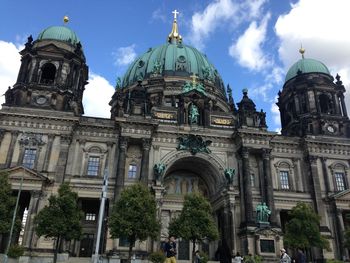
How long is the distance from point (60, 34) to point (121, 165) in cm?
1876

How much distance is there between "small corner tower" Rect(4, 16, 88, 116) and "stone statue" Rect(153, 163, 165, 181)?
10.2 m

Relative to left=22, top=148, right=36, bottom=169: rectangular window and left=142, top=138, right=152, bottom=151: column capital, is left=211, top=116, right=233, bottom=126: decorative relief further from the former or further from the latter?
left=22, top=148, right=36, bottom=169: rectangular window

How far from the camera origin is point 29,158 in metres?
34.8

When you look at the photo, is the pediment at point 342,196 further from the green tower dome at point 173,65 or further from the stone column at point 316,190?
the green tower dome at point 173,65

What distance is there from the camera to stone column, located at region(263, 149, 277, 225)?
3553 centimetres

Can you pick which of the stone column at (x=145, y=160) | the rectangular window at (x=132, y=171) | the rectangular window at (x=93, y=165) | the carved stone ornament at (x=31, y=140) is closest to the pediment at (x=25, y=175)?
the carved stone ornament at (x=31, y=140)

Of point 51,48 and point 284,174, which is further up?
point 51,48

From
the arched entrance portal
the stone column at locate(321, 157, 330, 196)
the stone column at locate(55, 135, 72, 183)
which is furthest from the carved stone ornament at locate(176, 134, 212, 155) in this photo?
the stone column at locate(321, 157, 330, 196)

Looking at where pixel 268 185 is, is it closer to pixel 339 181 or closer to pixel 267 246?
pixel 267 246

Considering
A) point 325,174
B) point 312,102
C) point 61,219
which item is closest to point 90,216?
point 61,219

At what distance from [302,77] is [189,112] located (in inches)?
654

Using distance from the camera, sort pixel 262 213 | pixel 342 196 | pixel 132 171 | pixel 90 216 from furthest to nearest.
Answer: pixel 342 196, pixel 90 216, pixel 132 171, pixel 262 213

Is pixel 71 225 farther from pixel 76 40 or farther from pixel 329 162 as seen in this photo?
pixel 329 162

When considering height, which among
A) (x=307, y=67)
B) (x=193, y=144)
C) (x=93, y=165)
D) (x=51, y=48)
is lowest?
(x=93, y=165)
